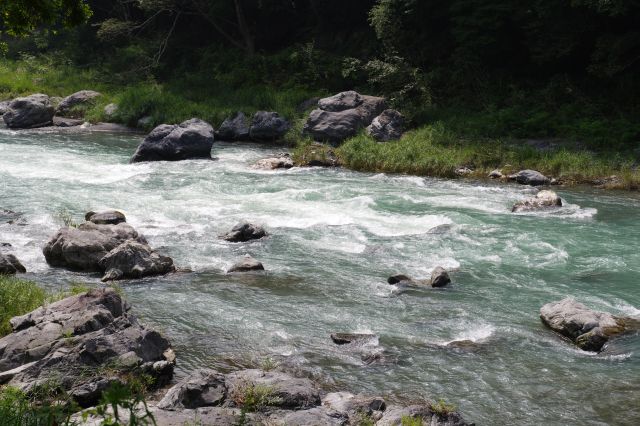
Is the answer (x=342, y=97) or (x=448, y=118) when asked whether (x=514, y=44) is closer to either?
(x=448, y=118)

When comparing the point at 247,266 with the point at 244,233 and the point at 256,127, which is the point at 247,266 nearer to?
the point at 244,233

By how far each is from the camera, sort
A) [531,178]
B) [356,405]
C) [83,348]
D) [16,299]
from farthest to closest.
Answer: [531,178], [16,299], [83,348], [356,405]

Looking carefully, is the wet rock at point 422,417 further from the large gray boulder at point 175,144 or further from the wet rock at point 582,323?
the large gray boulder at point 175,144

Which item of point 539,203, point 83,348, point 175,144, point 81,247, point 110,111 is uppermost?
point 83,348

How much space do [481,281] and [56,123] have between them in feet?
85.5

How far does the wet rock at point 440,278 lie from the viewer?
13.0m

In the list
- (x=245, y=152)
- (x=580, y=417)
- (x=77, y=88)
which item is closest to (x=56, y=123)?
(x=77, y=88)

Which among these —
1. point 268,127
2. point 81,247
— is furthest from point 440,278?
point 268,127

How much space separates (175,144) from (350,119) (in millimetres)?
6943

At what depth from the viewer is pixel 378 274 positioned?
45.3 ft

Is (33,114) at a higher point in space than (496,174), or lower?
lower

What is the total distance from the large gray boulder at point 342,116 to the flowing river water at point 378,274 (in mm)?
3679

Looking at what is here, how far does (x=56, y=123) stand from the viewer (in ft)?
111

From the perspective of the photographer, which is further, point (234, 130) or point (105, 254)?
point (234, 130)
